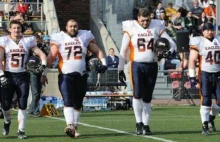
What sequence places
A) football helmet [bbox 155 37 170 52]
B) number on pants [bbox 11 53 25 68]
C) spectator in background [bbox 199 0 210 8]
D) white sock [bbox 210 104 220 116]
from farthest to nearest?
spectator in background [bbox 199 0 210 8]
white sock [bbox 210 104 220 116]
football helmet [bbox 155 37 170 52]
number on pants [bbox 11 53 25 68]

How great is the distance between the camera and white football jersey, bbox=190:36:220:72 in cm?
1399

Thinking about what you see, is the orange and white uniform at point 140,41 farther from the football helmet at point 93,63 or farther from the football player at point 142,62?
the football helmet at point 93,63

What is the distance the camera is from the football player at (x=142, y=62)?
13984 millimetres

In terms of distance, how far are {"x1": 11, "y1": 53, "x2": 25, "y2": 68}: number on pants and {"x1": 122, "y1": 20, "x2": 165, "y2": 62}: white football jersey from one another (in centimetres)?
184

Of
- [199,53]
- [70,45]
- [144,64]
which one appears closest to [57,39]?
[70,45]

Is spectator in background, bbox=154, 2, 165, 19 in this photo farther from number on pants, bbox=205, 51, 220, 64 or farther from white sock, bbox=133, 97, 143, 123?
white sock, bbox=133, 97, 143, 123

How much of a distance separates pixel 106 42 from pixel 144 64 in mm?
15931

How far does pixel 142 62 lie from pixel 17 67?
2.06 meters

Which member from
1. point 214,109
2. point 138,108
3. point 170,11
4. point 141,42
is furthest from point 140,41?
point 170,11

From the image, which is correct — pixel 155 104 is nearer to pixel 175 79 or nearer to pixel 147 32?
pixel 175 79

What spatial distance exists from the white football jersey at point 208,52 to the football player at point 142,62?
1.55 feet

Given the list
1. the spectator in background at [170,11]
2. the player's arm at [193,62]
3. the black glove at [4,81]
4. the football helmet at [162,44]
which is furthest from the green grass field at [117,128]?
the spectator in background at [170,11]

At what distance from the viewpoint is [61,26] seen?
1241 inches

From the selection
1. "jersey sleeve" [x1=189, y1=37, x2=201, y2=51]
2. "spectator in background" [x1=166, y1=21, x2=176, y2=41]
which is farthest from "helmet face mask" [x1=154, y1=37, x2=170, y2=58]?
"spectator in background" [x1=166, y1=21, x2=176, y2=41]
